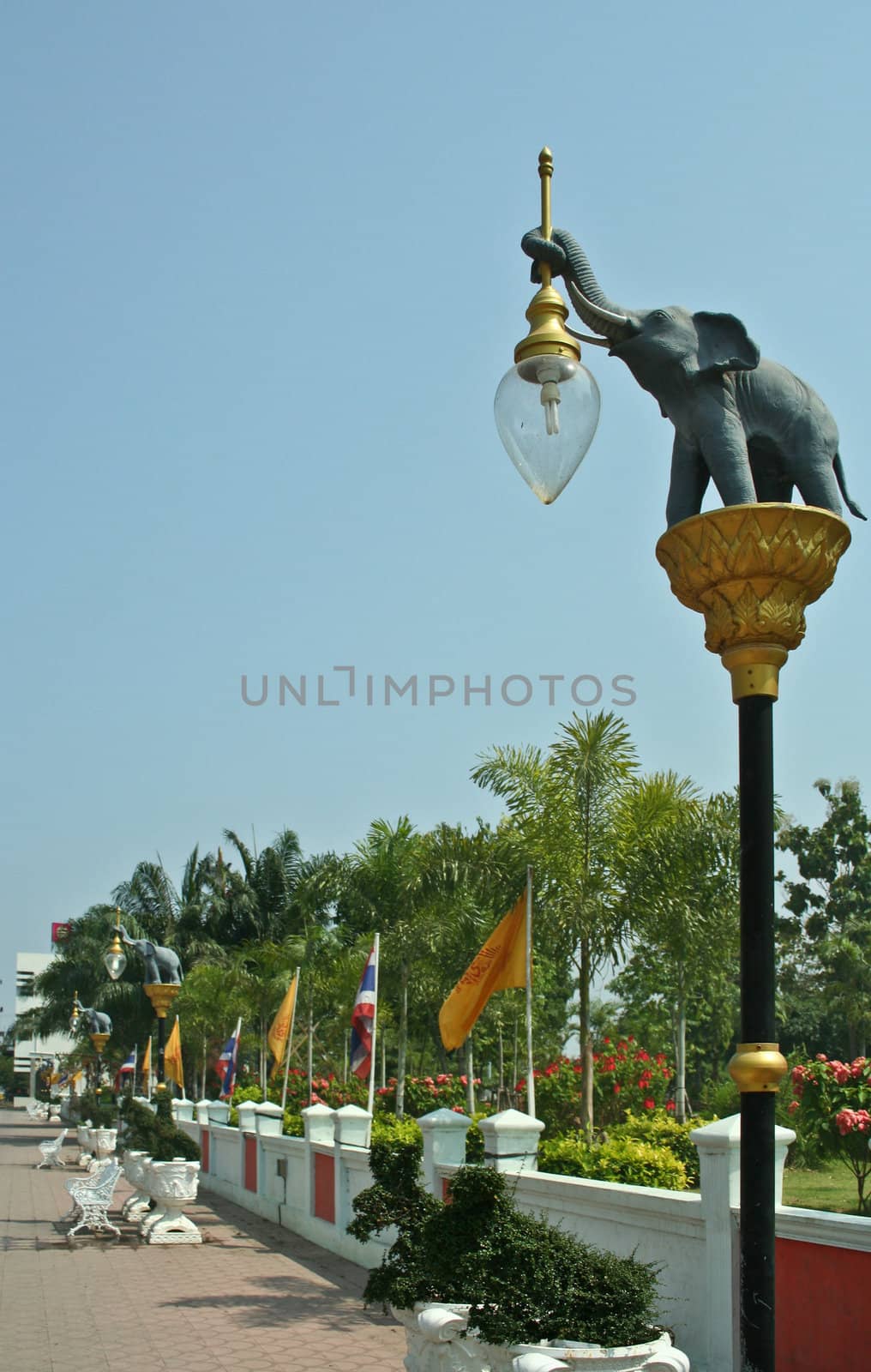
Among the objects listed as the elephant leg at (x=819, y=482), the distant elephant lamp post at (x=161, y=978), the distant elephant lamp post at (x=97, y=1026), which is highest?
the elephant leg at (x=819, y=482)

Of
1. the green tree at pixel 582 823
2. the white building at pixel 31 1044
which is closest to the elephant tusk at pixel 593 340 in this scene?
the green tree at pixel 582 823

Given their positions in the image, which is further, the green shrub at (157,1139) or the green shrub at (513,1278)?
the green shrub at (157,1139)

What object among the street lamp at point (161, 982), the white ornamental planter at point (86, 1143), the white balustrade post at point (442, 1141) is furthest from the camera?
the white ornamental planter at point (86, 1143)

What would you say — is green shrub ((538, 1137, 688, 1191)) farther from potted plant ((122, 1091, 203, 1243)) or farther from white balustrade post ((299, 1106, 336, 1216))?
potted plant ((122, 1091, 203, 1243))

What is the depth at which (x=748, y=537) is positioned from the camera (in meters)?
4.48

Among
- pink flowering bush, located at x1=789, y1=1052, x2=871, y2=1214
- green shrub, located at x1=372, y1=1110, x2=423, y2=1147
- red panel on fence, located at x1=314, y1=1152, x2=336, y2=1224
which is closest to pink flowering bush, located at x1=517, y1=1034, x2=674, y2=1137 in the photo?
green shrub, located at x1=372, y1=1110, x2=423, y2=1147

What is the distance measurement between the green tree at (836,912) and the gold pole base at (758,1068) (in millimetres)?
38886

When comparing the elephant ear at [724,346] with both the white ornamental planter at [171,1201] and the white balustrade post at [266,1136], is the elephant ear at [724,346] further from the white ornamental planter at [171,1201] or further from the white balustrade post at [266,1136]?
the white balustrade post at [266,1136]

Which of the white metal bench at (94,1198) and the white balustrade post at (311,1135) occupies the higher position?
the white balustrade post at (311,1135)

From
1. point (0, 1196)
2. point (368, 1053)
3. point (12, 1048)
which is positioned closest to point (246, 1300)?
point (368, 1053)

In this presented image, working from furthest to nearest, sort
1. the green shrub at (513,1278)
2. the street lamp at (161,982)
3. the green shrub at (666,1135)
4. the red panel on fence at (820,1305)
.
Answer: the street lamp at (161,982) → the green shrub at (666,1135) → the red panel on fence at (820,1305) → the green shrub at (513,1278)

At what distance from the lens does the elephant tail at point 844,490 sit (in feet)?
17.1

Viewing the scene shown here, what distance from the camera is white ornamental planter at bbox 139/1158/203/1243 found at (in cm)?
1596

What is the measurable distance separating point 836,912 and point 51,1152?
26.0 metres
